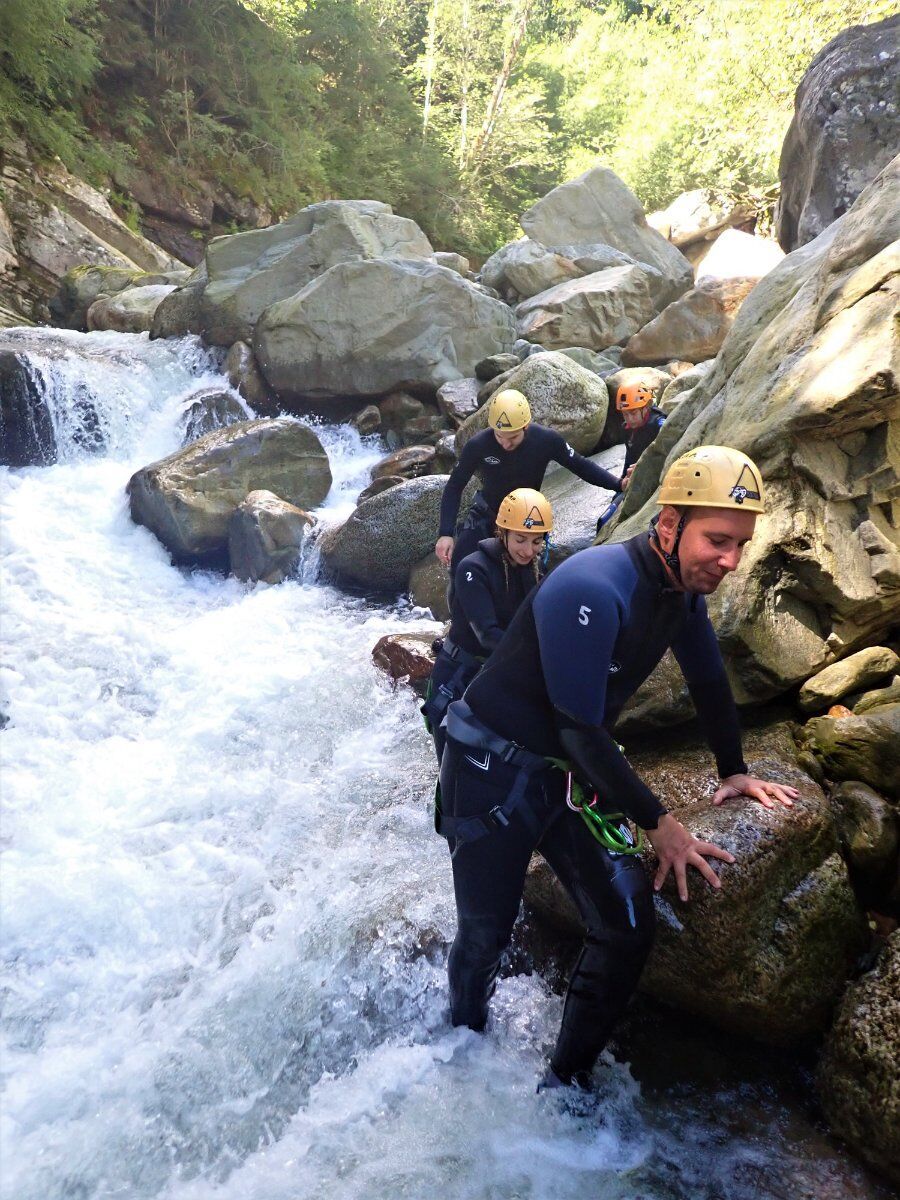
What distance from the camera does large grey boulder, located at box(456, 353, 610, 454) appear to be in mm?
9680

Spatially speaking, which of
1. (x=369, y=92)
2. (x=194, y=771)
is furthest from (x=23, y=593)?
(x=369, y=92)

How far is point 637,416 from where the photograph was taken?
A: 679 centimetres

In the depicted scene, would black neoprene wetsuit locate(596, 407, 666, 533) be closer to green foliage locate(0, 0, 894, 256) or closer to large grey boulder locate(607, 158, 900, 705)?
large grey boulder locate(607, 158, 900, 705)

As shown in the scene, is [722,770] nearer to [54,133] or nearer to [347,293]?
[347,293]

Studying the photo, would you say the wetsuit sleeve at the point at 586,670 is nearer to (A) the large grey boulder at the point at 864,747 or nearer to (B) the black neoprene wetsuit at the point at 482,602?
(A) the large grey boulder at the point at 864,747

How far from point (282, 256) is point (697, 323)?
867 cm

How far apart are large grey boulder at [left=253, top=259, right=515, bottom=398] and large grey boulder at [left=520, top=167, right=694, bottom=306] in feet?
29.8

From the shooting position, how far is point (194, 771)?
239 inches

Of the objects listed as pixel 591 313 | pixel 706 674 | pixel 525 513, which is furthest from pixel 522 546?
pixel 591 313

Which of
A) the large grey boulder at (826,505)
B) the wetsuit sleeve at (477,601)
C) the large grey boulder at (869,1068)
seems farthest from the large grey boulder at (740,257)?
the large grey boulder at (869,1068)

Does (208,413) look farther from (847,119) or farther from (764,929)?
(764,929)

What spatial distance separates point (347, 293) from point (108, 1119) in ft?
43.5

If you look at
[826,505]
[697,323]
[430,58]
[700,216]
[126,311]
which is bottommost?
[826,505]

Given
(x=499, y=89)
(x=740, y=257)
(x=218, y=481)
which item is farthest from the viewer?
(x=499, y=89)
